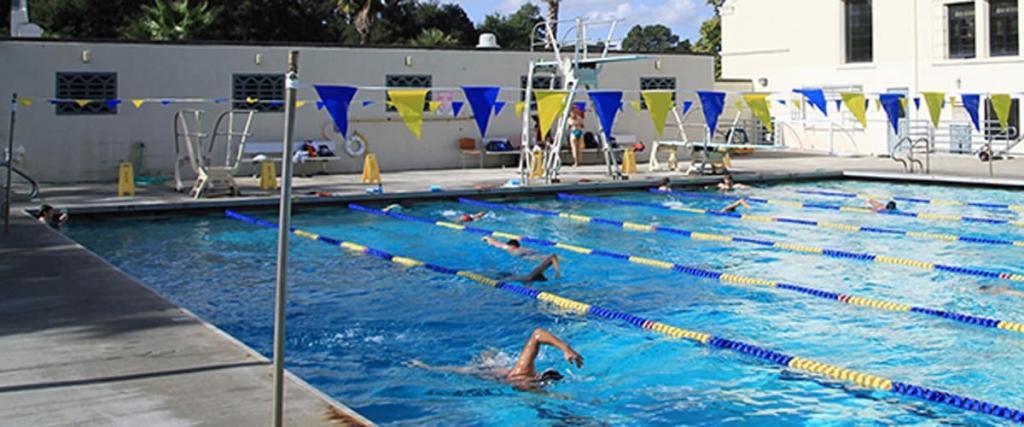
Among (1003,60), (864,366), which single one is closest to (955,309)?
(864,366)

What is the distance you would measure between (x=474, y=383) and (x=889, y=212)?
39.7 ft

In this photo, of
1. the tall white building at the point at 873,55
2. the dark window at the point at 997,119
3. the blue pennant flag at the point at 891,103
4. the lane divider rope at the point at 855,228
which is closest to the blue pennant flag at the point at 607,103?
the lane divider rope at the point at 855,228

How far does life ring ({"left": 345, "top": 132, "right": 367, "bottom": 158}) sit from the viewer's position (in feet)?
83.6

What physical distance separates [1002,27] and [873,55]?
4.03 metres

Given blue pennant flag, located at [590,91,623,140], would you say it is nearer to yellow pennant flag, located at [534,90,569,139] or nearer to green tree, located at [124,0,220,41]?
yellow pennant flag, located at [534,90,569,139]

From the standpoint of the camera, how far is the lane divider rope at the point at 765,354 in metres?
6.59

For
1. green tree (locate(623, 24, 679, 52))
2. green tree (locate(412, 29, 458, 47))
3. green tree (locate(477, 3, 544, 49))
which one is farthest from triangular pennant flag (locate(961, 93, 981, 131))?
green tree (locate(623, 24, 679, 52))

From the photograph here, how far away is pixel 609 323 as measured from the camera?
961 centimetres

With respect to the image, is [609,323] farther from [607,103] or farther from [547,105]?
[607,103]

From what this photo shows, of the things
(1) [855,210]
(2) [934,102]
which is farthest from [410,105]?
(2) [934,102]

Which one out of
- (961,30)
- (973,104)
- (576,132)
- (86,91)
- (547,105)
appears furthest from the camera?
(961,30)

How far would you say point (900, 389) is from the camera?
702 cm

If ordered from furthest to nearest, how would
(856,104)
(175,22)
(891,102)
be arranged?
(175,22) → (891,102) → (856,104)

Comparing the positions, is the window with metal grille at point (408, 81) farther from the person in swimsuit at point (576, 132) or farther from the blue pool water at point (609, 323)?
the blue pool water at point (609, 323)
